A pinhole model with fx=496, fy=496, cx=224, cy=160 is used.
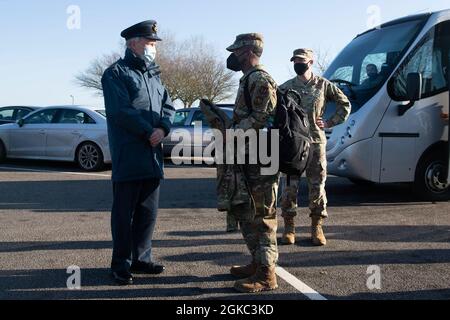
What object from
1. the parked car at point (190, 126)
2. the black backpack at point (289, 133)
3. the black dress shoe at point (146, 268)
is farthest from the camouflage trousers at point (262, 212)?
the parked car at point (190, 126)

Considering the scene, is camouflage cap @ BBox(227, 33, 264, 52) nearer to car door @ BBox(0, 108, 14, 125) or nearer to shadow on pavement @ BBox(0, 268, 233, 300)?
shadow on pavement @ BBox(0, 268, 233, 300)

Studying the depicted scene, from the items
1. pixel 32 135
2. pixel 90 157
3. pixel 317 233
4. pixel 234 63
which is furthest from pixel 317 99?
→ pixel 32 135

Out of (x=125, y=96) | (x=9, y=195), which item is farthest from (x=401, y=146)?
Answer: (x=9, y=195)

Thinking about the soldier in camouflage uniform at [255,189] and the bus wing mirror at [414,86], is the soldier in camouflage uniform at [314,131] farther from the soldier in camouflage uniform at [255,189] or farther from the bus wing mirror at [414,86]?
the bus wing mirror at [414,86]

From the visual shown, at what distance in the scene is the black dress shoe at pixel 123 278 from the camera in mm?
4215

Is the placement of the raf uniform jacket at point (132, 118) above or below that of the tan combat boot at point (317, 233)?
above

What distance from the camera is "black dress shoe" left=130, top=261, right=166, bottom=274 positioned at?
450cm

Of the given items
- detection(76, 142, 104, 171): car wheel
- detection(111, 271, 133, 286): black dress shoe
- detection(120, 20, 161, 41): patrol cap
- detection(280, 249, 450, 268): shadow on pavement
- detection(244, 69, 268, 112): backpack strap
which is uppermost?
detection(120, 20, 161, 41): patrol cap

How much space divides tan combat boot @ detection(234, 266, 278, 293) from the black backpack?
837 millimetres

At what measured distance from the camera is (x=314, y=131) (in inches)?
209

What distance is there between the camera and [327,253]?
17.0 ft

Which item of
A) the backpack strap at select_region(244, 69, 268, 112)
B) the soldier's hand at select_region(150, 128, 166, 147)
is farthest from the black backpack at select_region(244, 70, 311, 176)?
the soldier's hand at select_region(150, 128, 166, 147)

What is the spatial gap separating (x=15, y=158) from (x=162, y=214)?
23.4 ft
